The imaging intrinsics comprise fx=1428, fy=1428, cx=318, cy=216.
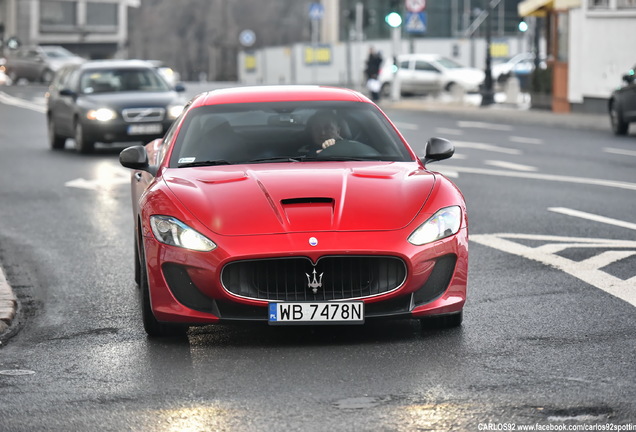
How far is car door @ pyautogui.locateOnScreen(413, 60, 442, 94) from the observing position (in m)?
53.8

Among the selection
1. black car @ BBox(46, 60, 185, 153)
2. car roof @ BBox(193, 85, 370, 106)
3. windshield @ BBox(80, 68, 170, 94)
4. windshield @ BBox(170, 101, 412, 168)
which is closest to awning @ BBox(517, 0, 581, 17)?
black car @ BBox(46, 60, 185, 153)

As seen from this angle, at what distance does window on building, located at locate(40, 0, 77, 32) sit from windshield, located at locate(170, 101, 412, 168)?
3595 inches

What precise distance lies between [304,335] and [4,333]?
172 cm

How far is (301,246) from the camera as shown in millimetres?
7164

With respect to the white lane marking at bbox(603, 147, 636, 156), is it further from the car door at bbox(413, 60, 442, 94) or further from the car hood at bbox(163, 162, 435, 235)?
the car door at bbox(413, 60, 442, 94)

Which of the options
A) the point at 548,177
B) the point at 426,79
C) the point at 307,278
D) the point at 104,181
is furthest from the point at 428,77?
the point at 307,278

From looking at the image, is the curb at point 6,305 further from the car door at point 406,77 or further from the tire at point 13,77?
the tire at point 13,77

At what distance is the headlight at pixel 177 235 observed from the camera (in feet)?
23.9

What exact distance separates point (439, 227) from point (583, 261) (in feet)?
11.0

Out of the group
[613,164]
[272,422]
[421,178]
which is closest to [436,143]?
[421,178]

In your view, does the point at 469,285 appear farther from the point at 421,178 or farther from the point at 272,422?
the point at 272,422

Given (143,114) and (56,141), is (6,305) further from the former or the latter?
(56,141)

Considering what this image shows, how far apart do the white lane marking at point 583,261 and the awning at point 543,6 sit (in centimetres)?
2677

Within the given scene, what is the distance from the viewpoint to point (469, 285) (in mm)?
9469
